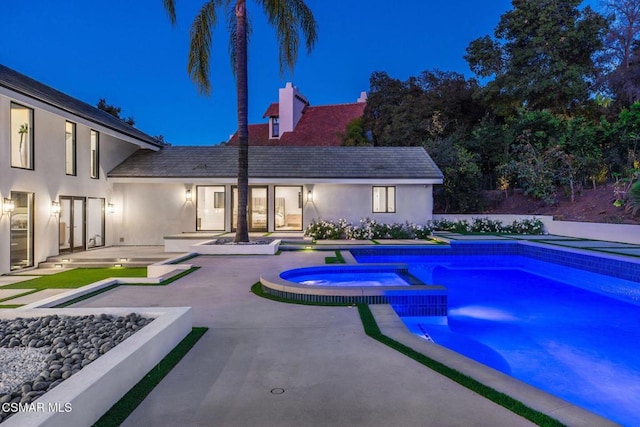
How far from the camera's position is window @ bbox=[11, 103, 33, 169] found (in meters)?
9.91

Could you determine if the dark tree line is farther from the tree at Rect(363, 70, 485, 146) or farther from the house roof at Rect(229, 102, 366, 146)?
the house roof at Rect(229, 102, 366, 146)

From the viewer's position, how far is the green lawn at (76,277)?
7922 millimetres

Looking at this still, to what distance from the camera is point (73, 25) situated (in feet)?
216

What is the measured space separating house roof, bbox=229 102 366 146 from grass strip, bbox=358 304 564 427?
2662cm

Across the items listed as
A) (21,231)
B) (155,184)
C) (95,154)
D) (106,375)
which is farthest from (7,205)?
(106,375)

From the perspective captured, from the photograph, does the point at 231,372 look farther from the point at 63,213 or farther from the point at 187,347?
the point at 63,213

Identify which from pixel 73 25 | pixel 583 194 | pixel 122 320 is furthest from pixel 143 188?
pixel 73 25

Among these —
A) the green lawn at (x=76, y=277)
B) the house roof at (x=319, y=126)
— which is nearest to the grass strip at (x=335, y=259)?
the green lawn at (x=76, y=277)

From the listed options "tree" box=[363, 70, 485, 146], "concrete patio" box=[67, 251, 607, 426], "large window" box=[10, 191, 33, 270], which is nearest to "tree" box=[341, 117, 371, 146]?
"tree" box=[363, 70, 485, 146]

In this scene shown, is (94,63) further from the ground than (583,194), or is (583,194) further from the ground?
(94,63)

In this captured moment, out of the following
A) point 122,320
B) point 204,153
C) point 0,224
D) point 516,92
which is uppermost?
point 516,92

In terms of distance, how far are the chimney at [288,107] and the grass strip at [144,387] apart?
29320mm

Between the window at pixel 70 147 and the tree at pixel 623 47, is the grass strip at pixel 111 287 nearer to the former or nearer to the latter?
the window at pixel 70 147

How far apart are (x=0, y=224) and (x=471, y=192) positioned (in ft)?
60.3
